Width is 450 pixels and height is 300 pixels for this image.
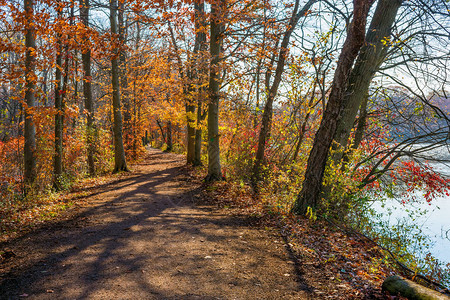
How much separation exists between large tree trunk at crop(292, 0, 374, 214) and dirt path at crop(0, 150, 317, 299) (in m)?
1.42

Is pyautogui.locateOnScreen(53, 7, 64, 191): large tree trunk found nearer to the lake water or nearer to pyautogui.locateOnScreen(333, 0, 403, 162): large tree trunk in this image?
pyautogui.locateOnScreen(333, 0, 403, 162): large tree trunk

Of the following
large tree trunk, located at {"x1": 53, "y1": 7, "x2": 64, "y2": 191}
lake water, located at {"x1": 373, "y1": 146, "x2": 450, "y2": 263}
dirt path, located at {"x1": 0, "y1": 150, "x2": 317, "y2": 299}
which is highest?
large tree trunk, located at {"x1": 53, "y1": 7, "x2": 64, "y2": 191}

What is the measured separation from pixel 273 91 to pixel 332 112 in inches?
182

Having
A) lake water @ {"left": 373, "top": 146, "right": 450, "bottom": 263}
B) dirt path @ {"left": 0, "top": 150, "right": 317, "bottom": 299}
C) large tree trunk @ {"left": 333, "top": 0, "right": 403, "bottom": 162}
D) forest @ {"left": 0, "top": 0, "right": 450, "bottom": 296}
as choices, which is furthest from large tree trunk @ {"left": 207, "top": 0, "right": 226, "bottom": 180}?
lake water @ {"left": 373, "top": 146, "right": 450, "bottom": 263}

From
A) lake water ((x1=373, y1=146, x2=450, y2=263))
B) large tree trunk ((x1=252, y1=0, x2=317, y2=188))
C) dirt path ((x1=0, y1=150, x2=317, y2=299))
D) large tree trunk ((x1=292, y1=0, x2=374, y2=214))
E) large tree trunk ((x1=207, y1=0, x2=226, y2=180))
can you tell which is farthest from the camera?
large tree trunk ((x1=207, y1=0, x2=226, y2=180))

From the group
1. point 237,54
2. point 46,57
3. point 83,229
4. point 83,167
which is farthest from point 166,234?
point 83,167

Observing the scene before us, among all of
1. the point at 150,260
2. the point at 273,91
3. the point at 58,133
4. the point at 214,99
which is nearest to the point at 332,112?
the point at 273,91

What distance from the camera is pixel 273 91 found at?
1059cm

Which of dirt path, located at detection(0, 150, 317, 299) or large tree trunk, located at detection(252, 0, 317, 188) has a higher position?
large tree trunk, located at detection(252, 0, 317, 188)

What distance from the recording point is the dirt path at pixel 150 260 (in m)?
3.59

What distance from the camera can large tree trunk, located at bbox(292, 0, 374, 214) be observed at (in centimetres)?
566

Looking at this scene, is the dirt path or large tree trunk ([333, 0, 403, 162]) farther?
large tree trunk ([333, 0, 403, 162])

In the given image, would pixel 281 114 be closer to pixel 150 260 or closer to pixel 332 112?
pixel 332 112

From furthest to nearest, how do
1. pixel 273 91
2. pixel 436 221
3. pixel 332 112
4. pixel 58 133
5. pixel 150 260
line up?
1. pixel 436 221
2. pixel 273 91
3. pixel 58 133
4. pixel 332 112
5. pixel 150 260
